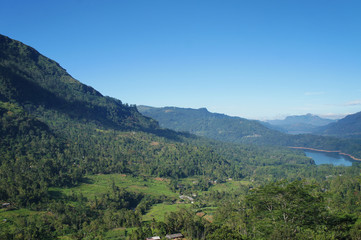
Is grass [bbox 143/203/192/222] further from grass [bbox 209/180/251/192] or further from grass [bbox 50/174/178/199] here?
grass [bbox 209/180/251/192]

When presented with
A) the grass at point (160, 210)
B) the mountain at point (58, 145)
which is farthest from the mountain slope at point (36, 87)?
the grass at point (160, 210)

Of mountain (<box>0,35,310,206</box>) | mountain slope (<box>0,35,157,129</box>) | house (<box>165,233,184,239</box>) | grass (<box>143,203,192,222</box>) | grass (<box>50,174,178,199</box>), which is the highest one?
mountain slope (<box>0,35,157,129</box>)

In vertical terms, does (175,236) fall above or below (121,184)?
above

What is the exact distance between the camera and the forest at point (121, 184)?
38.8 m

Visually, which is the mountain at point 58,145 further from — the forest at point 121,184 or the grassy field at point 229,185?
the grassy field at point 229,185

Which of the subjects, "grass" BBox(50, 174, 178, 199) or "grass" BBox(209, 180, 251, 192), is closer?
"grass" BBox(50, 174, 178, 199)

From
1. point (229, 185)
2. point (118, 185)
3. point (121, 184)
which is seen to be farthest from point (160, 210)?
point (229, 185)

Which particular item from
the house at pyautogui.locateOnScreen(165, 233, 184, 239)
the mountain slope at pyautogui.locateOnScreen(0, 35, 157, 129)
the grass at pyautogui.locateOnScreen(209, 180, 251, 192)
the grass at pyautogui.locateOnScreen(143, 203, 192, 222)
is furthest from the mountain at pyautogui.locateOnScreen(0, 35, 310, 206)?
the house at pyautogui.locateOnScreen(165, 233, 184, 239)

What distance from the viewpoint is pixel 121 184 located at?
316 feet

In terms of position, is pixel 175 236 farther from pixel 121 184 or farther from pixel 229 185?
pixel 229 185

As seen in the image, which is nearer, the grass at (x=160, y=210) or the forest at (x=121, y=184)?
the forest at (x=121, y=184)

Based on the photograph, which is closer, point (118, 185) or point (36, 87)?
point (118, 185)

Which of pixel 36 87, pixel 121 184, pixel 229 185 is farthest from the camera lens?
pixel 36 87

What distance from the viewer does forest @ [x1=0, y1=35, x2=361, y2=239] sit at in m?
38.8
